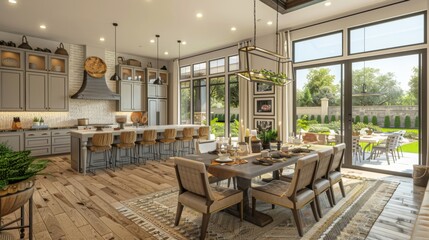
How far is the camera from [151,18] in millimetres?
5910

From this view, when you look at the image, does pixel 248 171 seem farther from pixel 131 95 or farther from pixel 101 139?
pixel 131 95

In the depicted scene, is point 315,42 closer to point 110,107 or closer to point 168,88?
point 168,88

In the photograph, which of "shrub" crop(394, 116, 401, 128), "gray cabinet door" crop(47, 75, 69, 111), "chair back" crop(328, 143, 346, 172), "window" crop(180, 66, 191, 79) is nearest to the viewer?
"chair back" crop(328, 143, 346, 172)

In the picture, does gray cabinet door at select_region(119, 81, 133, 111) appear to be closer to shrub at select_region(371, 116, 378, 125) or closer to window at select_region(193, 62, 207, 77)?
window at select_region(193, 62, 207, 77)

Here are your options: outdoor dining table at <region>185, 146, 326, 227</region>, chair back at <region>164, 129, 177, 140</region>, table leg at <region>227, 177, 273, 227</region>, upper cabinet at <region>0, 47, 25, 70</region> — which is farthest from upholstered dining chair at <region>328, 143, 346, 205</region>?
upper cabinet at <region>0, 47, 25, 70</region>

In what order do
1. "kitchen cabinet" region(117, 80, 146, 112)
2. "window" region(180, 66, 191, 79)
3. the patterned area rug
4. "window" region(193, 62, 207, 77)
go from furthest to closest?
"window" region(180, 66, 191, 79), "window" region(193, 62, 207, 77), "kitchen cabinet" region(117, 80, 146, 112), the patterned area rug

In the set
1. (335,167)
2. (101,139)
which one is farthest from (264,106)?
(101,139)

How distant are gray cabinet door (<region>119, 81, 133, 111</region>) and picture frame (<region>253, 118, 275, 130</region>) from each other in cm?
489

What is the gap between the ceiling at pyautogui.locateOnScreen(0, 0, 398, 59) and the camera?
513cm

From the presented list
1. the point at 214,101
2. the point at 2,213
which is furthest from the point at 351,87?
the point at 2,213

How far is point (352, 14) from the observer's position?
18.3 ft

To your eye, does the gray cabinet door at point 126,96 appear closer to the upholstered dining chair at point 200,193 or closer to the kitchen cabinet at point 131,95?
the kitchen cabinet at point 131,95

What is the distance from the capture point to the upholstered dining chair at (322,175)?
3039 millimetres

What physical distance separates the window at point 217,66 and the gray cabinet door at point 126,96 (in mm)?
3175
